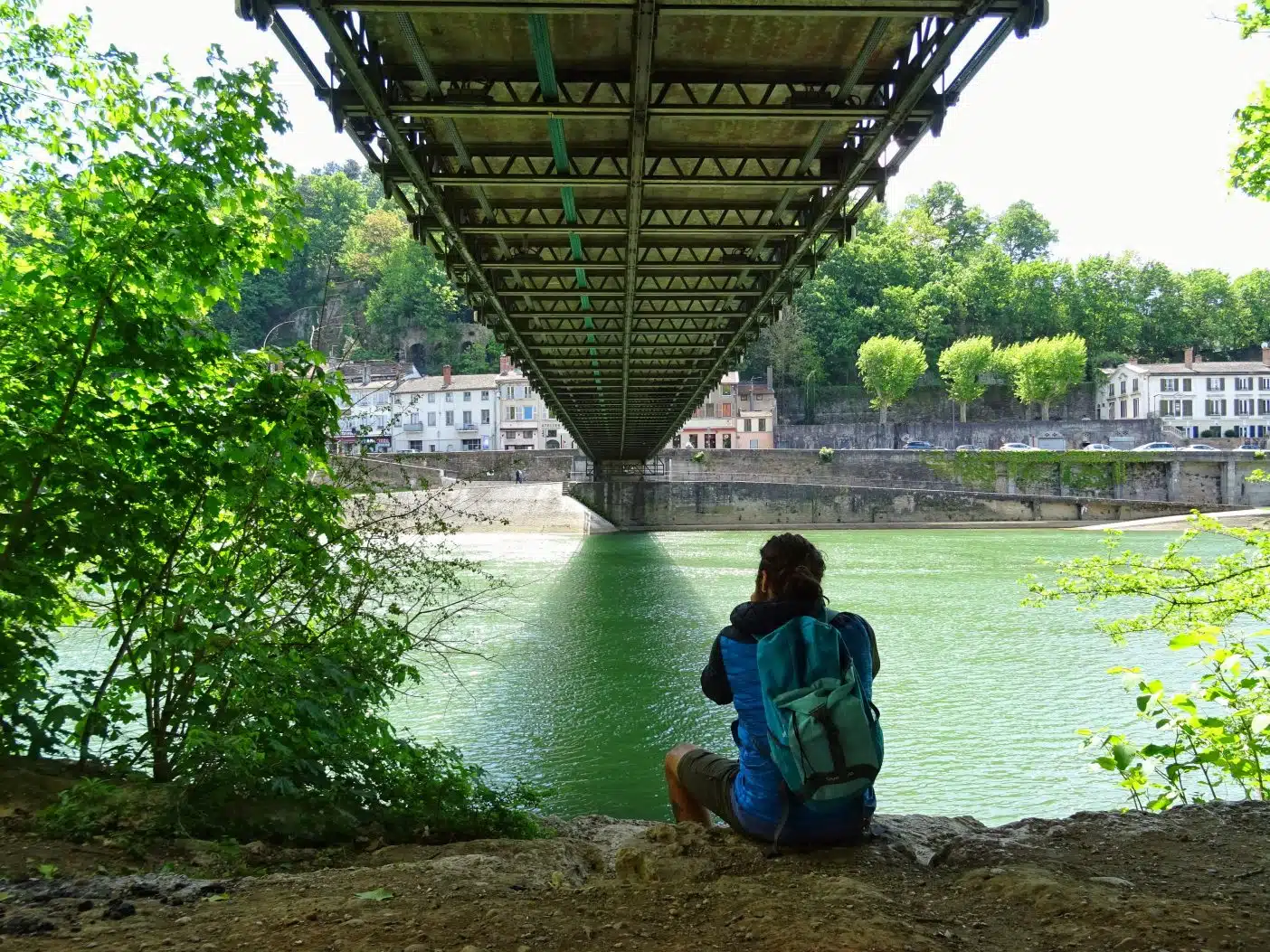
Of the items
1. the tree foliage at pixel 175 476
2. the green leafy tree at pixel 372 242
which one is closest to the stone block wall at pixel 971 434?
the green leafy tree at pixel 372 242

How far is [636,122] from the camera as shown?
7.55 m

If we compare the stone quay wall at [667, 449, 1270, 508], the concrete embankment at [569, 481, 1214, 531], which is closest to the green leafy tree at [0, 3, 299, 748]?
the concrete embankment at [569, 481, 1214, 531]

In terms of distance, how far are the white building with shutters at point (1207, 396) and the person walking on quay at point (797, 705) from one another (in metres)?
77.2

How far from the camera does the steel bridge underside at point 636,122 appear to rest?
250 inches

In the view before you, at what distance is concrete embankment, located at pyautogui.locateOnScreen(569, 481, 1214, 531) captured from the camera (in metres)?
47.6

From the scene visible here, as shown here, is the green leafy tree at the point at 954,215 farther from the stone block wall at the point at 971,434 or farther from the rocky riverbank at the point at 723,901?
the rocky riverbank at the point at 723,901

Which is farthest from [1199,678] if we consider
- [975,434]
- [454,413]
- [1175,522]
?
[454,413]

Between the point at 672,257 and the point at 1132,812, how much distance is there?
949 centimetres

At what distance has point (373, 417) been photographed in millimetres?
6734

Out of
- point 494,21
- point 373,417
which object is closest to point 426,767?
point 373,417

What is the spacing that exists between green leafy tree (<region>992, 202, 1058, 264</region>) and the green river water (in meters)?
81.7

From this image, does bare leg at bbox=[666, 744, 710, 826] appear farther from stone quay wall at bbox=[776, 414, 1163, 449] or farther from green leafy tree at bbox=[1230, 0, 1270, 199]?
stone quay wall at bbox=[776, 414, 1163, 449]

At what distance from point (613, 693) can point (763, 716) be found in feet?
29.3

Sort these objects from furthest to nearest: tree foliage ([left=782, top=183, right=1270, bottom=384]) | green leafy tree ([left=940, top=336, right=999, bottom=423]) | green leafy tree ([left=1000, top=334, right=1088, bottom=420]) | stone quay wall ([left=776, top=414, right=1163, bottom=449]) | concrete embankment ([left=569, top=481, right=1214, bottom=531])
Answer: tree foliage ([left=782, top=183, right=1270, bottom=384]) → green leafy tree ([left=940, top=336, right=999, bottom=423]) → green leafy tree ([left=1000, top=334, right=1088, bottom=420]) → stone quay wall ([left=776, top=414, right=1163, bottom=449]) → concrete embankment ([left=569, top=481, right=1214, bottom=531])
